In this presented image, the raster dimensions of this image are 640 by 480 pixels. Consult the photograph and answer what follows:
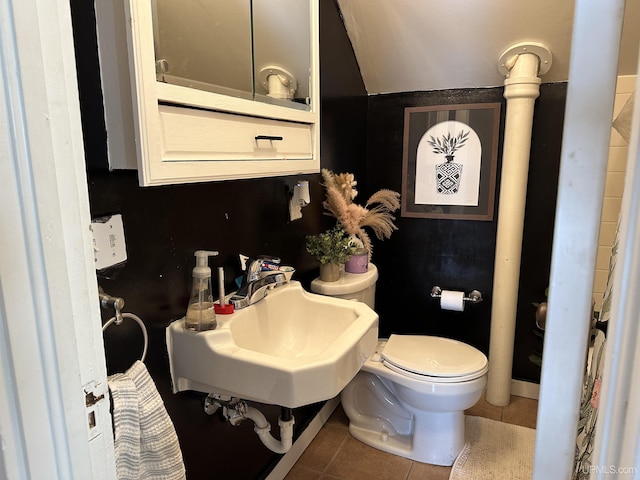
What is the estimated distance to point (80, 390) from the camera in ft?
2.02

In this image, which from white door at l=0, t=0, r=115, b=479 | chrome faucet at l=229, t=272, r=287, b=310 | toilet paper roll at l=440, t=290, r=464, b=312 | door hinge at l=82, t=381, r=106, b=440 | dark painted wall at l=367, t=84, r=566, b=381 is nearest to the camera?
white door at l=0, t=0, r=115, b=479

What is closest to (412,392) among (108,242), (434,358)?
(434,358)

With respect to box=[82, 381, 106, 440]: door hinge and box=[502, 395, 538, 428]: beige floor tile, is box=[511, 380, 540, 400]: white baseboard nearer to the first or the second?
box=[502, 395, 538, 428]: beige floor tile

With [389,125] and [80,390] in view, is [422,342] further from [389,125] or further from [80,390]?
[80,390]

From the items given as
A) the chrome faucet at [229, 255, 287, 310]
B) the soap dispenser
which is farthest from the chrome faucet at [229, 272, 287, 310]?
the soap dispenser

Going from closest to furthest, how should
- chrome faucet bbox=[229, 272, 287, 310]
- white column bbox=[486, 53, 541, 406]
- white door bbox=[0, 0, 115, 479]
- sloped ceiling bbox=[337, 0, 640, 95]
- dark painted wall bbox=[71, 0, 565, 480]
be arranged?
white door bbox=[0, 0, 115, 479] < dark painted wall bbox=[71, 0, 565, 480] < chrome faucet bbox=[229, 272, 287, 310] < sloped ceiling bbox=[337, 0, 640, 95] < white column bbox=[486, 53, 541, 406]

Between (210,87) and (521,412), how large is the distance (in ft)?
7.30

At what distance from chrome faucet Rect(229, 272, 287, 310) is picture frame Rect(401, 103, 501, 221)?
1.23 meters

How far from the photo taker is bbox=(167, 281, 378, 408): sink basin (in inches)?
43.7

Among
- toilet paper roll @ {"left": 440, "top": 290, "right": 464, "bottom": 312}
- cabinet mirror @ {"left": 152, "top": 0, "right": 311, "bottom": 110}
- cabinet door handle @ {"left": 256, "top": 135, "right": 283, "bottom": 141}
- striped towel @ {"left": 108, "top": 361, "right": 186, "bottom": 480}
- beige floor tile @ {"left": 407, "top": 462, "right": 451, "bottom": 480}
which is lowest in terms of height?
beige floor tile @ {"left": 407, "top": 462, "right": 451, "bottom": 480}

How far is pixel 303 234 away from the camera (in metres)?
1.93

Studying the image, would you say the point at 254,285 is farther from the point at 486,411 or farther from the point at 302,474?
the point at 486,411

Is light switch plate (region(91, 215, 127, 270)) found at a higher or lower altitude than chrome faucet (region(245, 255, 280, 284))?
higher

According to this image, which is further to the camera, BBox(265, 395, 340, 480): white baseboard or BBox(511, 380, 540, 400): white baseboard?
BBox(511, 380, 540, 400): white baseboard
